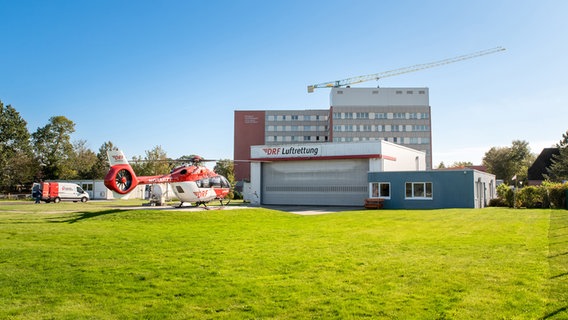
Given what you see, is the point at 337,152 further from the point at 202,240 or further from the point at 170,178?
the point at 202,240

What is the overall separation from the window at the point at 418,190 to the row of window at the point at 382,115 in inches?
2242

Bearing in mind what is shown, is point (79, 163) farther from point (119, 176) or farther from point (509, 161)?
point (509, 161)

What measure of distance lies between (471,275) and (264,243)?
613cm

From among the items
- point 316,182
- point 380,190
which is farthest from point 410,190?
point 316,182

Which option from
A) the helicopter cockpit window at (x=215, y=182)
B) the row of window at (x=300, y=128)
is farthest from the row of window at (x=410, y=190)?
the row of window at (x=300, y=128)

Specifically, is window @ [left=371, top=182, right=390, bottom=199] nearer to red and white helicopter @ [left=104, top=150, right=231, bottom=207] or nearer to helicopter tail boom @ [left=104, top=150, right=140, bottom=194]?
red and white helicopter @ [left=104, top=150, right=231, bottom=207]

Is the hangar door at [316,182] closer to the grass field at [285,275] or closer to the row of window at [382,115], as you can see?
the grass field at [285,275]

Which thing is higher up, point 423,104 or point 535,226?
point 423,104

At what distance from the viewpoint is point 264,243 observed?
12.5 m

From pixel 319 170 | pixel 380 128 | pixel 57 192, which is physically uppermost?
pixel 380 128

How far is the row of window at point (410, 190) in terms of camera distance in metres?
31.2

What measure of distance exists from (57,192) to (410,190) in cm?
3646

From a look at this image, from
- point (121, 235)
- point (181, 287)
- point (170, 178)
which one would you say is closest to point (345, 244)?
point (181, 287)

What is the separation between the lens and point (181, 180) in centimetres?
2609
